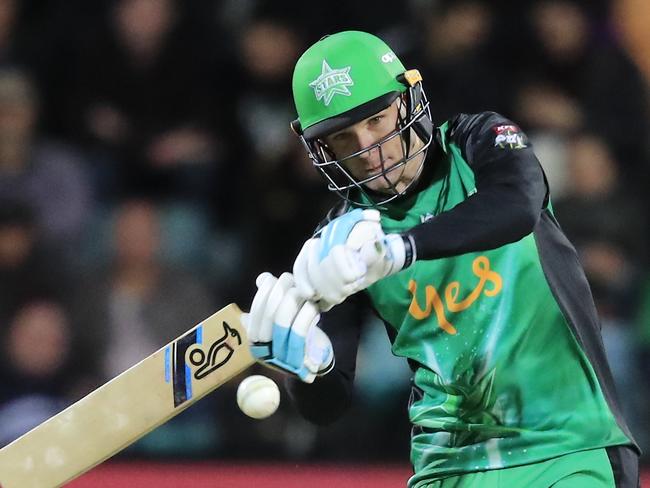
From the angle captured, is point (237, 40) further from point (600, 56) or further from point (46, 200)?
point (600, 56)

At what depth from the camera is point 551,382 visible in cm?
261

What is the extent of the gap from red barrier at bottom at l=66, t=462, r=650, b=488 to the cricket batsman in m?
1.94

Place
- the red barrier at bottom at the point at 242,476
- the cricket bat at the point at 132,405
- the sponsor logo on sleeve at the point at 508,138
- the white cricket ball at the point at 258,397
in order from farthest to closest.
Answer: the red barrier at bottom at the point at 242,476, the cricket bat at the point at 132,405, the white cricket ball at the point at 258,397, the sponsor logo on sleeve at the point at 508,138

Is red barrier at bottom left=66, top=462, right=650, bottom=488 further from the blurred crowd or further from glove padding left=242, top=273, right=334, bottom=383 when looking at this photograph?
glove padding left=242, top=273, right=334, bottom=383

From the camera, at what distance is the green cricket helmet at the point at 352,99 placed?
8.82 feet

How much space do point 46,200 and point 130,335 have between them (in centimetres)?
70

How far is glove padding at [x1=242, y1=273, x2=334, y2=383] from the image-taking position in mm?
2246

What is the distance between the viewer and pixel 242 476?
4828 millimetres

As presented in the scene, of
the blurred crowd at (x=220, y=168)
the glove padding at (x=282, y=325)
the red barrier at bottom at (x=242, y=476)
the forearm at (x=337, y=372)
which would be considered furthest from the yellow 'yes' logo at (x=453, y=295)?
the blurred crowd at (x=220, y=168)

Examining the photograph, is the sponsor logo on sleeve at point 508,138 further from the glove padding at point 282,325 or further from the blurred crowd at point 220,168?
the blurred crowd at point 220,168

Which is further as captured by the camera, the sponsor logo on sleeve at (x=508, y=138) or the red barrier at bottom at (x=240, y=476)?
the red barrier at bottom at (x=240, y=476)

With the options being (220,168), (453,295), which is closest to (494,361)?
(453,295)

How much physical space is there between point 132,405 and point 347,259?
1.14m

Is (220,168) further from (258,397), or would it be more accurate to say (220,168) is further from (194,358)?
(258,397)
